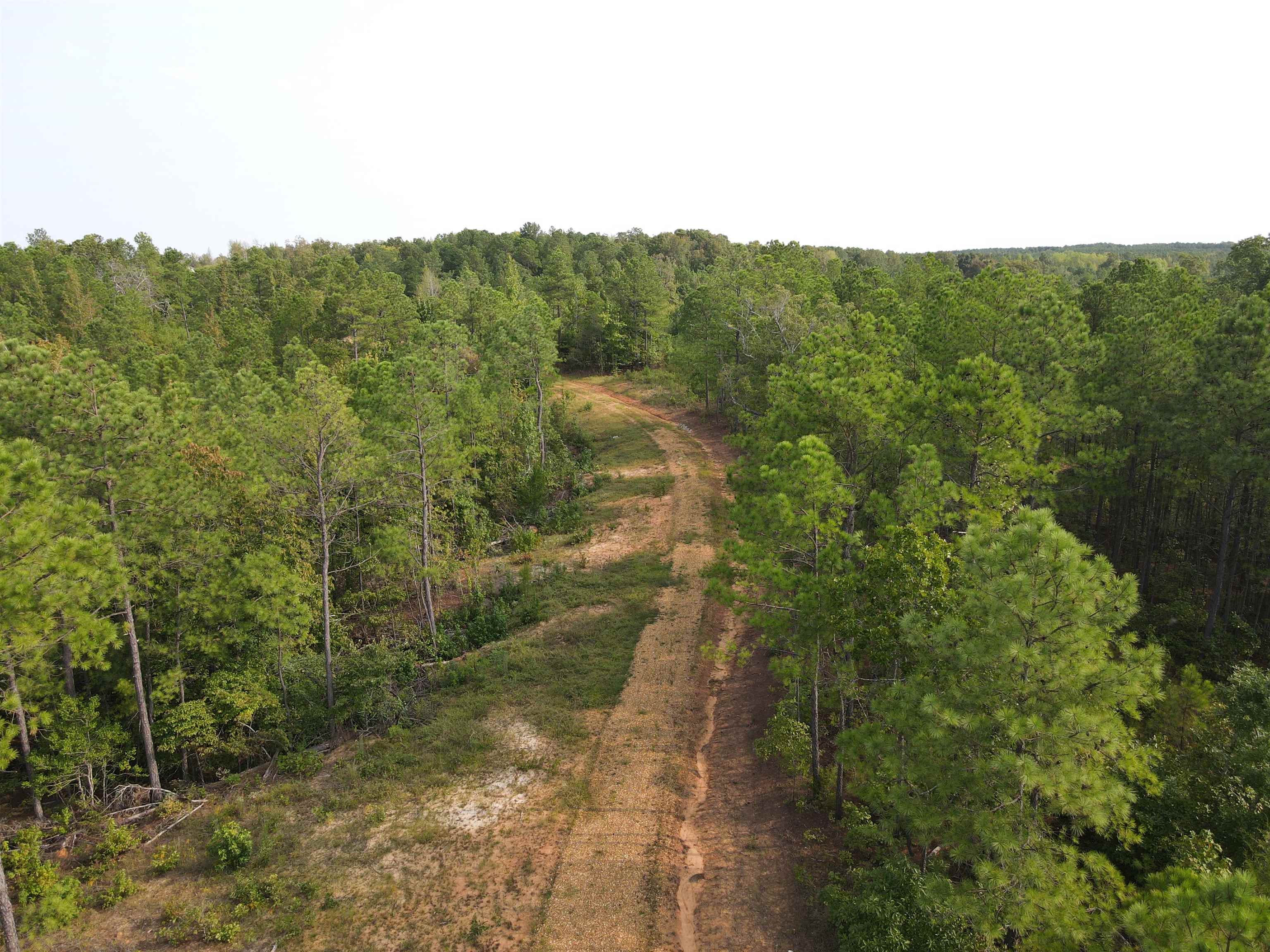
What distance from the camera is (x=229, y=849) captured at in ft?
44.7

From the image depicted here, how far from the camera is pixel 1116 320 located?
957 inches

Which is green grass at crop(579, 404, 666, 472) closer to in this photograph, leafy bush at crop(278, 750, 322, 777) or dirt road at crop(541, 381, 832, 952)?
dirt road at crop(541, 381, 832, 952)

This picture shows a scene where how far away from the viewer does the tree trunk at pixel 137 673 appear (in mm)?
14531

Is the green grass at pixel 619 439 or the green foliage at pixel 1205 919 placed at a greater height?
the green foliage at pixel 1205 919

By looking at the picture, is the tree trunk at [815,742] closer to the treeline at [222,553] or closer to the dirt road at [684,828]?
the dirt road at [684,828]

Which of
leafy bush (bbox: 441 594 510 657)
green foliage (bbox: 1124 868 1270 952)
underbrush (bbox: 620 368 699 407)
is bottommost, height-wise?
leafy bush (bbox: 441 594 510 657)

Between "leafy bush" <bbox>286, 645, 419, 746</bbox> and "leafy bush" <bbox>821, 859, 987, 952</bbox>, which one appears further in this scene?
"leafy bush" <bbox>286, 645, 419, 746</bbox>

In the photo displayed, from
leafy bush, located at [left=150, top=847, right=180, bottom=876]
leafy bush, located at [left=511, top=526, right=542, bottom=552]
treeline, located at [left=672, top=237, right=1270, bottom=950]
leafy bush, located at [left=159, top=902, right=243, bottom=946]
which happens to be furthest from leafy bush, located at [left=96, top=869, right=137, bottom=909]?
leafy bush, located at [left=511, top=526, right=542, bottom=552]

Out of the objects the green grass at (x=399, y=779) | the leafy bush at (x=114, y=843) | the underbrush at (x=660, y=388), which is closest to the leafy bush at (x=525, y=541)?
the green grass at (x=399, y=779)

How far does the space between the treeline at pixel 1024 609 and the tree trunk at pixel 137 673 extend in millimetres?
13693

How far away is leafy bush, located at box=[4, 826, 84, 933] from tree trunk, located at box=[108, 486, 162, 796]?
2362 mm

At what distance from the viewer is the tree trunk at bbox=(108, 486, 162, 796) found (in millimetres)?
14531

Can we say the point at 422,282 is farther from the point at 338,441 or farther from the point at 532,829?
the point at 532,829

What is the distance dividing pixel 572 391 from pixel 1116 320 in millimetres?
43240
